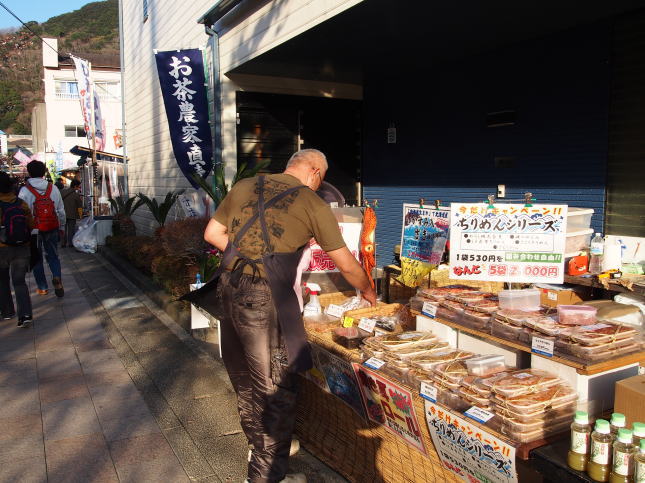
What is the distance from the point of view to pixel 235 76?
9.14 meters

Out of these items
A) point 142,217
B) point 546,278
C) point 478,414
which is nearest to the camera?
point 478,414

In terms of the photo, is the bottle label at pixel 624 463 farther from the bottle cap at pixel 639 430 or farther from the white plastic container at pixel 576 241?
the white plastic container at pixel 576 241

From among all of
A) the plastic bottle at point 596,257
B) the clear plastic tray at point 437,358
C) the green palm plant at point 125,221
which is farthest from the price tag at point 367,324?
the green palm plant at point 125,221

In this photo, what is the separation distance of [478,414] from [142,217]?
47.5ft

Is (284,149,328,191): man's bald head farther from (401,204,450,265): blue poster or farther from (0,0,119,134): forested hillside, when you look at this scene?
(0,0,119,134): forested hillside

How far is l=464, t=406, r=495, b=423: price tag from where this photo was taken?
2.51m

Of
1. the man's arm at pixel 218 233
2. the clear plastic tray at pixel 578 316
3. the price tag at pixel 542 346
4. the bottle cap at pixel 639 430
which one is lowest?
the bottle cap at pixel 639 430

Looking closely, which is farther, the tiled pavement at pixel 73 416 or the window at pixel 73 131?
the window at pixel 73 131

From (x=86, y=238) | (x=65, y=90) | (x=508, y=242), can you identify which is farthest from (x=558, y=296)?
(x=65, y=90)

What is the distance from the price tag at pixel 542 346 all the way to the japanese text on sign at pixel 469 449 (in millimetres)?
554

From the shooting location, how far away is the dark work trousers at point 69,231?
16312mm

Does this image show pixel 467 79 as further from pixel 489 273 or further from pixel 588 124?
pixel 489 273

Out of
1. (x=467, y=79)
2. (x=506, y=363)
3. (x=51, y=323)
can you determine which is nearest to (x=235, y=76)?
(x=467, y=79)

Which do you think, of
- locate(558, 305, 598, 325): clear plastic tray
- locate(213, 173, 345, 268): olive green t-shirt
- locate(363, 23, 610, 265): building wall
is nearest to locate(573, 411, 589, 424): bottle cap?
locate(558, 305, 598, 325): clear plastic tray
